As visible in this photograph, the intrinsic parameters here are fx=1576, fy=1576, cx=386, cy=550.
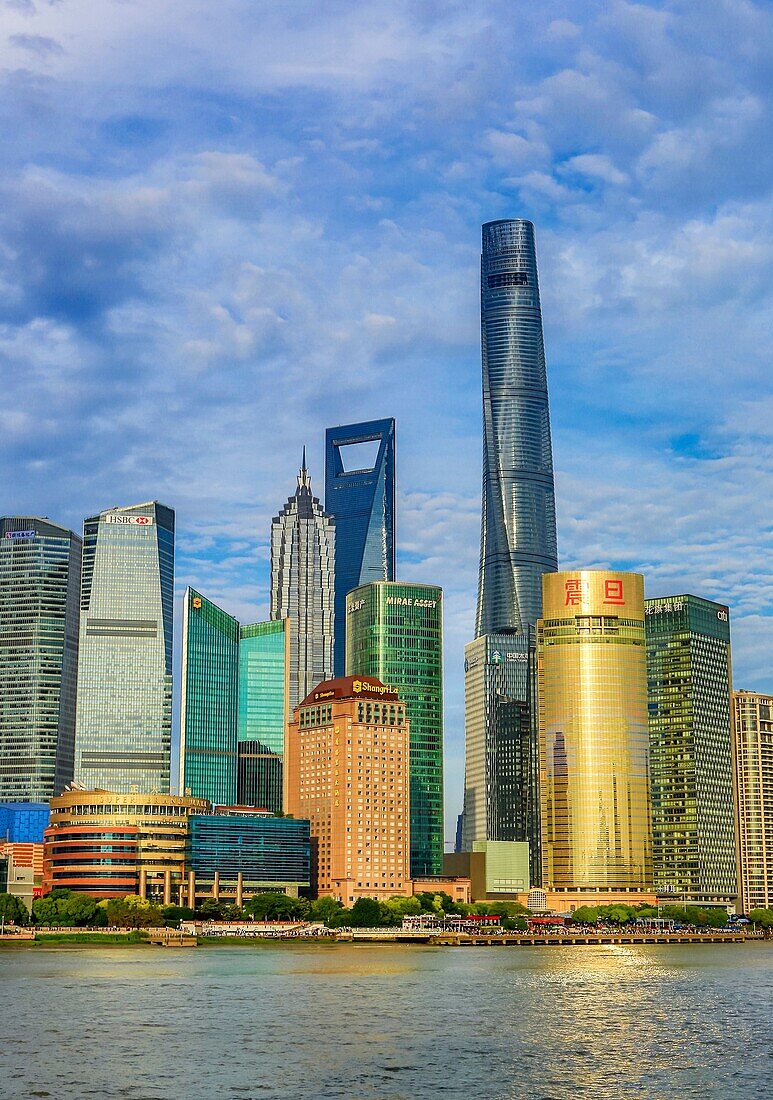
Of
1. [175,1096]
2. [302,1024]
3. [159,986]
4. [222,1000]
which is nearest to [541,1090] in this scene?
[175,1096]

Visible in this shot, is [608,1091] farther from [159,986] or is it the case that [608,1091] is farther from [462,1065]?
[159,986]

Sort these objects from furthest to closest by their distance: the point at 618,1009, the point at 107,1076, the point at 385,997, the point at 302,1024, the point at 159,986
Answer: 1. the point at 159,986
2. the point at 385,997
3. the point at 618,1009
4. the point at 302,1024
5. the point at 107,1076

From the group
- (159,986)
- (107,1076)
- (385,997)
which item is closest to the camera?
(107,1076)

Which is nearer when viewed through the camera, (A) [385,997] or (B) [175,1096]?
(B) [175,1096]

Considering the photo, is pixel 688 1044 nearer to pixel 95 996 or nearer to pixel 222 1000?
pixel 222 1000

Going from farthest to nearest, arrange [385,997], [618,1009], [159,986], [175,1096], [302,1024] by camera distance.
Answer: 1. [159,986]
2. [385,997]
3. [618,1009]
4. [302,1024]
5. [175,1096]

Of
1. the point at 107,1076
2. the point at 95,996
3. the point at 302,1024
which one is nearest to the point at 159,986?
the point at 95,996
